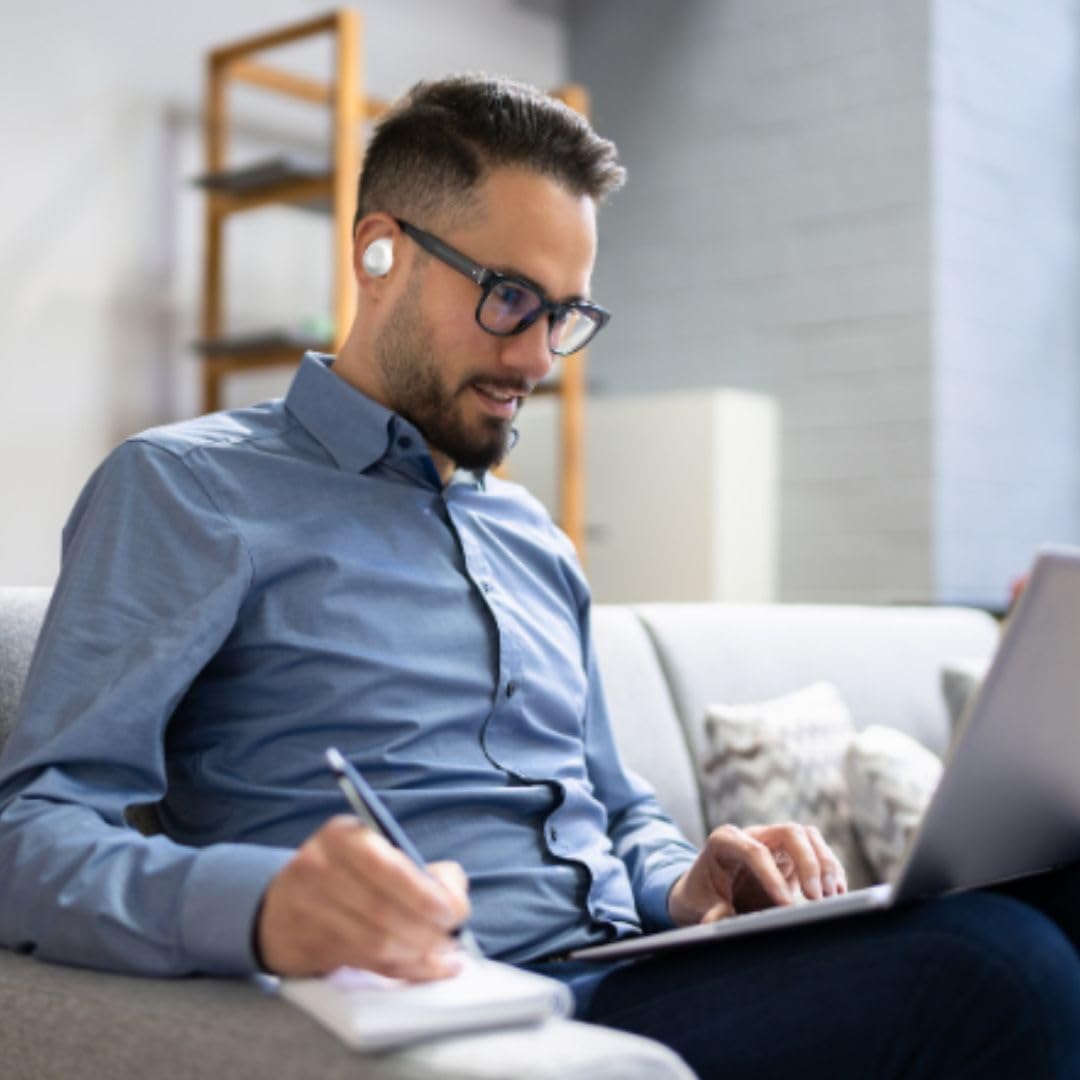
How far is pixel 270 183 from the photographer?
14.0 ft

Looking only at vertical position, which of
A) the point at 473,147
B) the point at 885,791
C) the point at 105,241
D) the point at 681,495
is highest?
the point at 105,241

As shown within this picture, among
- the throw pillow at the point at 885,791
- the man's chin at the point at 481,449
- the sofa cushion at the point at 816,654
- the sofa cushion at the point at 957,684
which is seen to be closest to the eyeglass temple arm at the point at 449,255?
the man's chin at the point at 481,449

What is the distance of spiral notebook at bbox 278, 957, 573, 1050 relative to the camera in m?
0.81

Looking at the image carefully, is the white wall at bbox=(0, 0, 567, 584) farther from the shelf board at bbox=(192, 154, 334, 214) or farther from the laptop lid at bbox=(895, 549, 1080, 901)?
the laptop lid at bbox=(895, 549, 1080, 901)

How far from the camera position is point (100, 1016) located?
37.1 inches

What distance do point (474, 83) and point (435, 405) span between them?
0.29 m

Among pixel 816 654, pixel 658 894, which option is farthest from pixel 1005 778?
pixel 816 654

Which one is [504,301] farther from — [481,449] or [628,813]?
[628,813]

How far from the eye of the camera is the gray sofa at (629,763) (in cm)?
82

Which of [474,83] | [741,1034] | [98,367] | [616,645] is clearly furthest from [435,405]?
[98,367]

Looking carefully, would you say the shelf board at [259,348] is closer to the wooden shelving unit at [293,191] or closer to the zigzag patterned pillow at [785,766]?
the wooden shelving unit at [293,191]

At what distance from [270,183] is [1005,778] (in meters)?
3.60

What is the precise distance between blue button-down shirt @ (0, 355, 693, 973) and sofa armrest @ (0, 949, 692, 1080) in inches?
1.0

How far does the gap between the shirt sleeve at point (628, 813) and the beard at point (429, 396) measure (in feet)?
0.84
